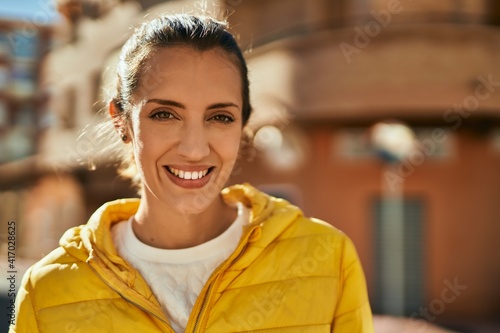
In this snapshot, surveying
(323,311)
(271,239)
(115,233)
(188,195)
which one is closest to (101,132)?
(115,233)

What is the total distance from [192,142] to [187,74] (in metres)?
0.22

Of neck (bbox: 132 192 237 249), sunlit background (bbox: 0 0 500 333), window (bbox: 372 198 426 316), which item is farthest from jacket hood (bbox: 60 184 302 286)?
window (bbox: 372 198 426 316)

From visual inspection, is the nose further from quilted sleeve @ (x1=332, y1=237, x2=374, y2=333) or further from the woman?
quilted sleeve @ (x1=332, y1=237, x2=374, y2=333)

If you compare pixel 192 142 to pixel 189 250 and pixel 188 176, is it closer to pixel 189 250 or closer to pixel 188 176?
pixel 188 176

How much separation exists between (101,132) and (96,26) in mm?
19593

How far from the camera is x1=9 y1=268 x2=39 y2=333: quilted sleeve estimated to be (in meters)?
2.33

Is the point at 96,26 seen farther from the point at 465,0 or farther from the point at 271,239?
the point at 271,239

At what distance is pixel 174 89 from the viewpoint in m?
2.24

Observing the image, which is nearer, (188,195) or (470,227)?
(188,195)

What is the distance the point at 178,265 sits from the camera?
A: 2.45 meters

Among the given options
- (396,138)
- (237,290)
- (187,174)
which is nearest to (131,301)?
(237,290)

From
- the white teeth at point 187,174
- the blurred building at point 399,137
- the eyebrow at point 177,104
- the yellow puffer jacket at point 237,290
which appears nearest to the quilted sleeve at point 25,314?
the yellow puffer jacket at point 237,290

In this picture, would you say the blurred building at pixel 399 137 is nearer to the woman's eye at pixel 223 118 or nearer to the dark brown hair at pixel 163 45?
the dark brown hair at pixel 163 45

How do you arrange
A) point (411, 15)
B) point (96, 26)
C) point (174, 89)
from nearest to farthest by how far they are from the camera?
point (174, 89) < point (411, 15) < point (96, 26)
